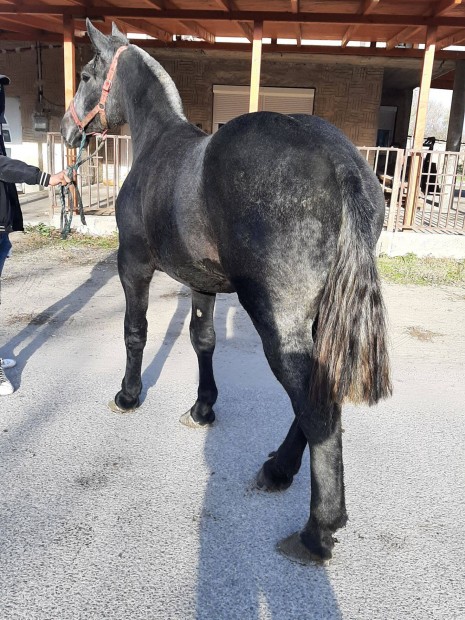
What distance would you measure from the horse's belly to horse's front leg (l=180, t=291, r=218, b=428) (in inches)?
17.9

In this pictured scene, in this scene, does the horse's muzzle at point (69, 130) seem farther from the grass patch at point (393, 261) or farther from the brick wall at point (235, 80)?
the brick wall at point (235, 80)

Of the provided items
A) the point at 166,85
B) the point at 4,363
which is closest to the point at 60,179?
the point at 166,85

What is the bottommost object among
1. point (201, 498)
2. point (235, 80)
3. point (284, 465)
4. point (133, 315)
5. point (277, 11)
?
point (201, 498)

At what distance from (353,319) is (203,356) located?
58.8 inches

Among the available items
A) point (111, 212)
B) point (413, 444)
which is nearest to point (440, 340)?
point (413, 444)

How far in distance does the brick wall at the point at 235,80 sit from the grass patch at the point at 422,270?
6.35 metres

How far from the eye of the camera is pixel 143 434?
3.00 meters

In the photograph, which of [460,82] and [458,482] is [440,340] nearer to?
[458,482]

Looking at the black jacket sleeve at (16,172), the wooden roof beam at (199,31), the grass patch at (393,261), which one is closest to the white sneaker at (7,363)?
the black jacket sleeve at (16,172)

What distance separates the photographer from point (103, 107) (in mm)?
3266

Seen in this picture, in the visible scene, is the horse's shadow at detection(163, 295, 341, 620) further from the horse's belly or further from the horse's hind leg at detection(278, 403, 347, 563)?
the horse's belly

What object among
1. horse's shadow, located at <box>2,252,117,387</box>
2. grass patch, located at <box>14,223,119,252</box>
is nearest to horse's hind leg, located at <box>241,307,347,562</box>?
horse's shadow, located at <box>2,252,117,387</box>

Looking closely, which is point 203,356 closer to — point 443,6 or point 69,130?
point 69,130

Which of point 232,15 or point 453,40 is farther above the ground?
point 453,40
